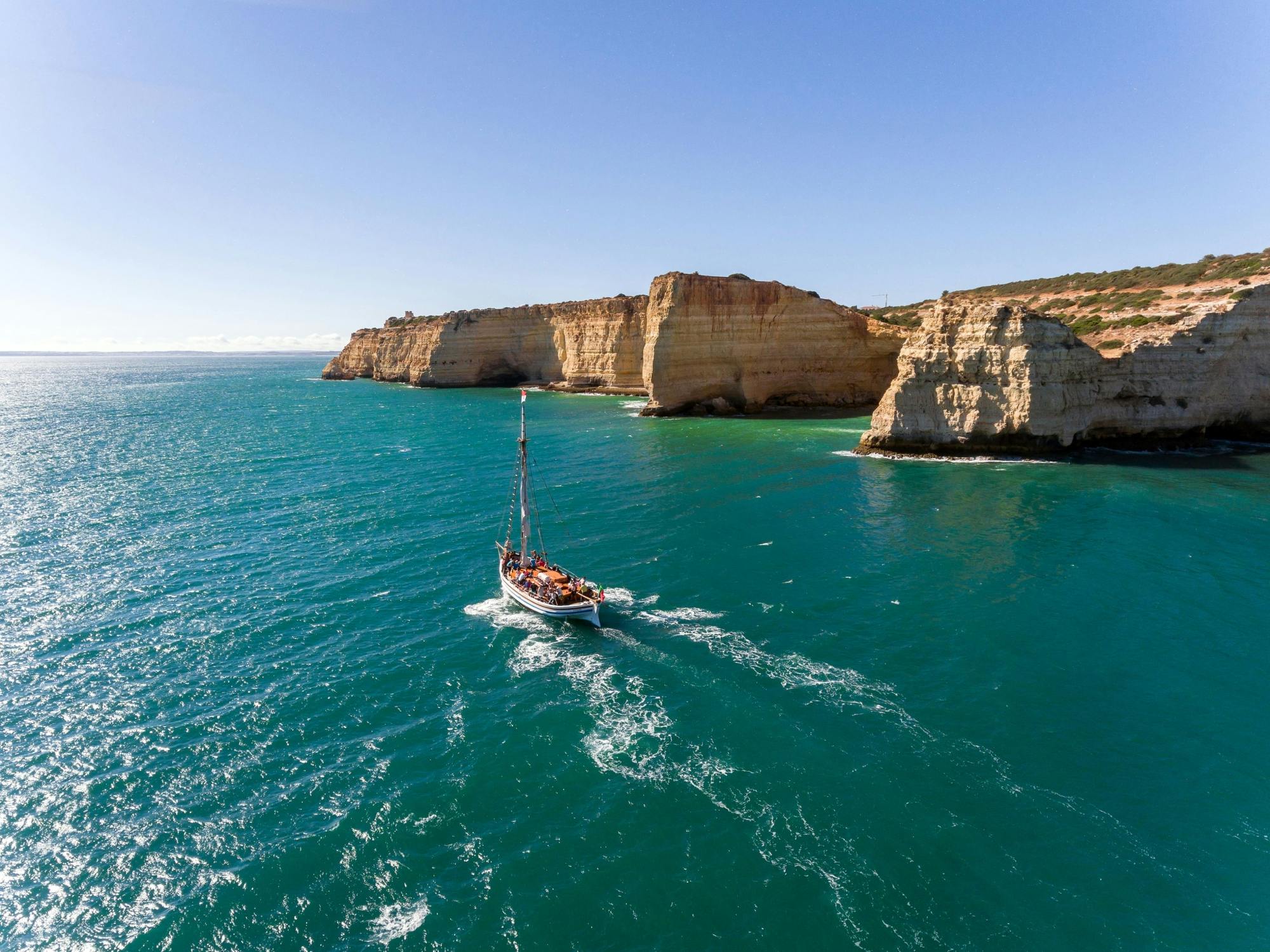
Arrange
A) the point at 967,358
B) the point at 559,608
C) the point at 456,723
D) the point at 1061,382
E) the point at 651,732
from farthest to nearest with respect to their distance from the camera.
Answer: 1. the point at 967,358
2. the point at 1061,382
3. the point at 559,608
4. the point at 456,723
5. the point at 651,732

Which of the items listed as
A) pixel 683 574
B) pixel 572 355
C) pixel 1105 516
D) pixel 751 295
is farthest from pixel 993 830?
pixel 572 355

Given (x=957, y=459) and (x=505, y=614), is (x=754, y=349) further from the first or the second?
(x=505, y=614)

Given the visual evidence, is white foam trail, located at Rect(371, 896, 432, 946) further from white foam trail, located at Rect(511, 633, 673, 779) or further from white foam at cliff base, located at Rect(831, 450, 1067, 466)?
white foam at cliff base, located at Rect(831, 450, 1067, 466)

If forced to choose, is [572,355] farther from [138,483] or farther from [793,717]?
[793,717]

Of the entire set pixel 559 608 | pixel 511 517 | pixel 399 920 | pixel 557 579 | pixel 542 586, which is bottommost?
pixel 399 920

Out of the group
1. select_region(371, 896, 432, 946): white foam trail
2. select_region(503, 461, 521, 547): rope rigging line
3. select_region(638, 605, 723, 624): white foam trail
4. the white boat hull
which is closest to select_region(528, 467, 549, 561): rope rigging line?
select_region(503, 461, 521, 547): rope rigging line

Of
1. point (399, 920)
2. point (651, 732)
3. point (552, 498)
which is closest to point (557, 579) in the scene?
point (651, 732)
